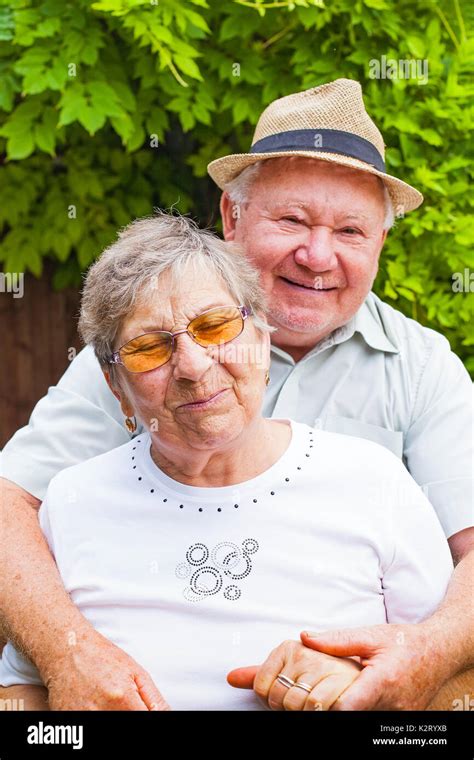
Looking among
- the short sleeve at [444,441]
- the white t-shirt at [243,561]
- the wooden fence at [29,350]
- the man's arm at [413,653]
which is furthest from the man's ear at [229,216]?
the wooden fence at [29,350]

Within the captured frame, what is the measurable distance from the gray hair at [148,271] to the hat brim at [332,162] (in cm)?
46

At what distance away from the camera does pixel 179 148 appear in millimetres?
3887

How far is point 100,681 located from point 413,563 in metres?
0.69

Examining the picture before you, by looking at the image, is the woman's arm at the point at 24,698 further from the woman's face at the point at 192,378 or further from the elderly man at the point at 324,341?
the woman's face at the point at 192,378

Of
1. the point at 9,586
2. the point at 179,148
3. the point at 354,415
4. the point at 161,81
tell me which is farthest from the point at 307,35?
the point at 9,586

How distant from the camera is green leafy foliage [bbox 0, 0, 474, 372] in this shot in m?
3.13

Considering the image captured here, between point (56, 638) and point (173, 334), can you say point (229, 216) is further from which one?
point (56, 638)

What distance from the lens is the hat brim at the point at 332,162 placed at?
2.48 meters

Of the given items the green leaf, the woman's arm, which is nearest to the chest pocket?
the woman's arm

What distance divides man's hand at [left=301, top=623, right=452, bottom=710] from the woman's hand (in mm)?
19

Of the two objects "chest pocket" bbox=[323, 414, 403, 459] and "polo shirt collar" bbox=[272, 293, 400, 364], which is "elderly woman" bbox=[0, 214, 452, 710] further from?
"polo shirt collar" bbox=[272, 293, 400, 364]

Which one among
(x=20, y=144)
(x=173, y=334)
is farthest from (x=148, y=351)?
(x=20, y=144)

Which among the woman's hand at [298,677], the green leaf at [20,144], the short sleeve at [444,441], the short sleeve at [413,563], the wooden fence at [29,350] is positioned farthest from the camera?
the wooden fence at [29,350]
